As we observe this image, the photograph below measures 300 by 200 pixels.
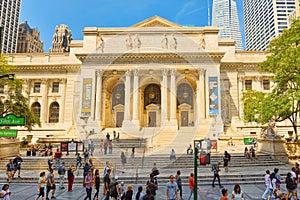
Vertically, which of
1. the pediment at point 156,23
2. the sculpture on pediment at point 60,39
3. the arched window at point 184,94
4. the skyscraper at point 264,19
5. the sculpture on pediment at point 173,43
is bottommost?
the arched window at point 184,94

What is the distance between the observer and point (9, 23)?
278 ft

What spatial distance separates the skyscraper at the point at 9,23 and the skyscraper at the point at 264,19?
322 ft

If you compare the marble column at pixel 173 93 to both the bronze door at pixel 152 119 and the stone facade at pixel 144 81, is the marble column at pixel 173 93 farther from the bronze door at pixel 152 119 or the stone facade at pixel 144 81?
the bronze door at pixel 152 119

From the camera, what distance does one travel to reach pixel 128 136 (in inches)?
1202

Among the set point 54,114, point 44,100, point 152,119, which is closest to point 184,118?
point 152,119

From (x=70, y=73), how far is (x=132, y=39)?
12.6 meters

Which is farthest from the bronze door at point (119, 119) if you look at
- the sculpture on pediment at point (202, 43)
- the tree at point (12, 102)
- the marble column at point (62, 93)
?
the sculpture on pediment at point (202, 43)

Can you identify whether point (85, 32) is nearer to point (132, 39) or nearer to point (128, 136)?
point (132, 39)

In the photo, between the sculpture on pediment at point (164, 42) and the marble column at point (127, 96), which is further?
the sculpture on pediment at point (164, 42)

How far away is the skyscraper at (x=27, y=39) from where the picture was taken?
91688 millimetres

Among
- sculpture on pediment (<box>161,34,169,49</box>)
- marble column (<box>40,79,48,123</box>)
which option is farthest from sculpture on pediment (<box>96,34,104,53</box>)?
marble column (<box>40,79,48,123</box>)

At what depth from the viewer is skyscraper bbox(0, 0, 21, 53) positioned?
264ft

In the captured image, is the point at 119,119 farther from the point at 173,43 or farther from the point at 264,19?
the point at 264,19

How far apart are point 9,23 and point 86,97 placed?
71.0m
